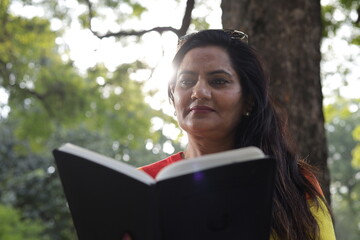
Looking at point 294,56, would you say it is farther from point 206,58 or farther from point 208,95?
point 208,95

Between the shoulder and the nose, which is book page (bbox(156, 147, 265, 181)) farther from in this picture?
the shoulder

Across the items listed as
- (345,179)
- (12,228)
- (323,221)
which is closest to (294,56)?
(323,221)

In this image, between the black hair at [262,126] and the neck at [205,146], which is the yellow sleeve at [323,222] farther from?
the neck at [205,146]

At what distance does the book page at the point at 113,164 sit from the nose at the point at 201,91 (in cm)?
86

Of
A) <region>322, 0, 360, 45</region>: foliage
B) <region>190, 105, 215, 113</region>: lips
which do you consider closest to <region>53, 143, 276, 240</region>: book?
<region>190, 105, 215, 113</region>: lips

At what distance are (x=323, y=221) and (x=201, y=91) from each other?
80 cm

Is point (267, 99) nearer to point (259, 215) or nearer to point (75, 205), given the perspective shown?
point (259, 215)

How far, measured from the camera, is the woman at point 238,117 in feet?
7.42

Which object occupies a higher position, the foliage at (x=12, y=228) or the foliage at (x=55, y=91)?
the foliage at (x=55, y=91)

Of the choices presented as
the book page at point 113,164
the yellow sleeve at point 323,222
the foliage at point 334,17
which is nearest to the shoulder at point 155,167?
the yellow sleeve at point 323,222

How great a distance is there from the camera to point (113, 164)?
5.08 ft

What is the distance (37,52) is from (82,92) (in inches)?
41.4

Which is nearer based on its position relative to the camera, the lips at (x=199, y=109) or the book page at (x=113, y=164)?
the book page at (x=113, y=164)

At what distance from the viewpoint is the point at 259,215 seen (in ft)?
5.65
